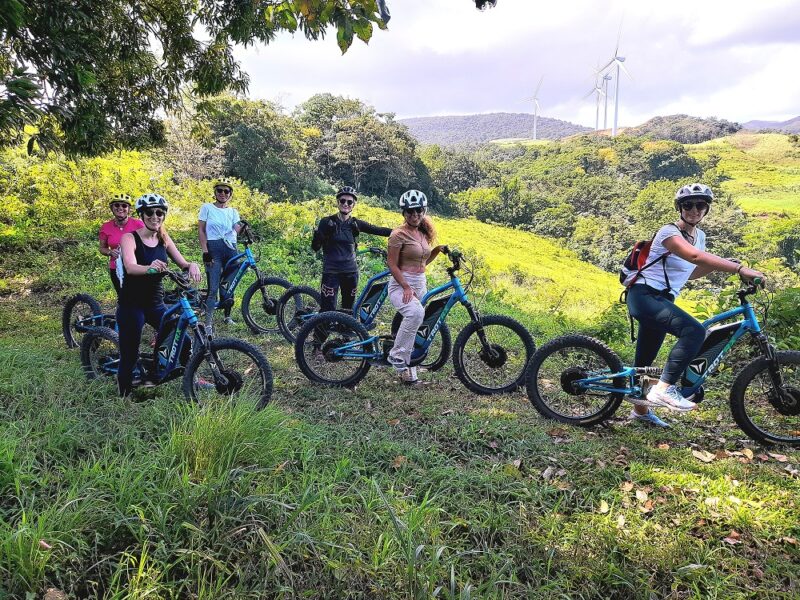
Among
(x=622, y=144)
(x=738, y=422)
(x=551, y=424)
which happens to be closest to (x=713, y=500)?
(x=738, y=422)

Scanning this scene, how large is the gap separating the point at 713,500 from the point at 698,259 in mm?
1638

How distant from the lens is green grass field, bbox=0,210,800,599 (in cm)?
212

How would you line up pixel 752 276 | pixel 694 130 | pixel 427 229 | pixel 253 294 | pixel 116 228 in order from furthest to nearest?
1. pixel 694 130
2. pixel 253 294
3. pixel 116 228
4. pixel 427 229
5. pixel 752 276

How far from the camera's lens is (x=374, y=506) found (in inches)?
108

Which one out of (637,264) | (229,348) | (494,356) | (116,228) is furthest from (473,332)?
(116,228)

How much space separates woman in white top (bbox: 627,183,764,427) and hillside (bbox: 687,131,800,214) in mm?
57098

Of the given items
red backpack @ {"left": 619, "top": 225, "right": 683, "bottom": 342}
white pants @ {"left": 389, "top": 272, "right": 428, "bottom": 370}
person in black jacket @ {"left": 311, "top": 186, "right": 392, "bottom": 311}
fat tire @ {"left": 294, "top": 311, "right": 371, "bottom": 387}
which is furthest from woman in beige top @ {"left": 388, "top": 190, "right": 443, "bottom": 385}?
red backpack @ {"left": 619, "top": 225, "right": 683, "bottom": 342}

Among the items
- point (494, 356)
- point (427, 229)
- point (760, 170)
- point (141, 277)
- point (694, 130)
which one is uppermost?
point (694, 130)

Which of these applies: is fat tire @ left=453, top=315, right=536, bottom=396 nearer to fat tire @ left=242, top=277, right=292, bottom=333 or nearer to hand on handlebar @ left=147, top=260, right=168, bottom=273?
hand on handlebar @ left=147, top=260, right=168, bottom=273

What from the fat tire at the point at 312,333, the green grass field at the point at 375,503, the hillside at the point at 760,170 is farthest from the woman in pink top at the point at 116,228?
the hillside at the point at 760,170

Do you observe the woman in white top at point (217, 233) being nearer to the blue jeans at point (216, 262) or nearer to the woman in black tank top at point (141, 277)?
the blue jeans at point (216, 262)

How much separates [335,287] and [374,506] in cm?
345

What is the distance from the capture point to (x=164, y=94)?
855cm

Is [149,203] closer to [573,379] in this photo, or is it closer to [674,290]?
[573,379]
